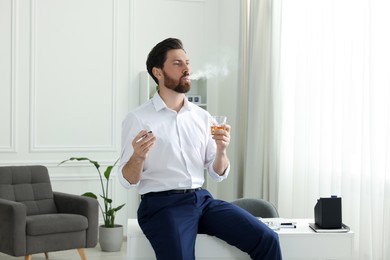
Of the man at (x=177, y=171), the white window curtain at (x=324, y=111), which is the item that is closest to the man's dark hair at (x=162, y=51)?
the man at (x=177, y=171)

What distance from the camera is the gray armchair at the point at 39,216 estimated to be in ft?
15.2

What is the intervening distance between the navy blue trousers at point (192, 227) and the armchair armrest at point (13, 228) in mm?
2098

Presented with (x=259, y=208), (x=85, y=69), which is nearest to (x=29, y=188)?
(x=85, y=69)

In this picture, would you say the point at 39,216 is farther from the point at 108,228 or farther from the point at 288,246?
the point at 288,246

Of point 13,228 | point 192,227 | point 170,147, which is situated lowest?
point 13,228

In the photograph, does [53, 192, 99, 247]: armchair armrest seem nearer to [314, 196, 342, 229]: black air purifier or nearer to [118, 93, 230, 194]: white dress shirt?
[118, 93, 230, 194]: white dress shirt

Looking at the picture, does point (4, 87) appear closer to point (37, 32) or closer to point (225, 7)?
point (37, 32)

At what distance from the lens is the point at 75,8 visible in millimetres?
5859

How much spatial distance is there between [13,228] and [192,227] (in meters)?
2.32

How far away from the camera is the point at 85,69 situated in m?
5.90

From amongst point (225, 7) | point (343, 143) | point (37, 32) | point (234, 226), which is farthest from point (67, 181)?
point (234, 226)

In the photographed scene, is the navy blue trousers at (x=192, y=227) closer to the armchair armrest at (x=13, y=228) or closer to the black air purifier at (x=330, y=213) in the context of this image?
the black air purifier at (x=330, y=213)

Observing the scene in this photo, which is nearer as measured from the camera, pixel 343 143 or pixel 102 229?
pixel 343 143

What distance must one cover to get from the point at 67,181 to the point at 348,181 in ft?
9.20
